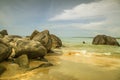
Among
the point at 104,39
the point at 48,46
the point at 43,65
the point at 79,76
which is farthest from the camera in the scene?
the point at 104,39

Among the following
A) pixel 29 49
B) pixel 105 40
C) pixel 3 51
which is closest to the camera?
pixel 3 51

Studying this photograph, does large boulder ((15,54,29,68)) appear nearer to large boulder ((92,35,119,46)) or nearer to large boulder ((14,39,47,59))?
large boulder ((14,39,47,59))

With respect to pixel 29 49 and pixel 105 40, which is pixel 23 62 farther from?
pixel 105 40

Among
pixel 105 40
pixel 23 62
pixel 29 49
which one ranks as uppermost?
pixel 29 49

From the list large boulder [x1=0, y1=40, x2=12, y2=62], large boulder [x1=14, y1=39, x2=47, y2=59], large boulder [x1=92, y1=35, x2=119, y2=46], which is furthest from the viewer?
large boulder [x1=92, y1=35, x2=119, y2=46]

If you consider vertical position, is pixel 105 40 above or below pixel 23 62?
above

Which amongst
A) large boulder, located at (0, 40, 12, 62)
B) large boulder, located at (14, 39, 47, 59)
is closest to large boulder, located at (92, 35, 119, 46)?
large boulder, located at (14, 39, 47, 59)

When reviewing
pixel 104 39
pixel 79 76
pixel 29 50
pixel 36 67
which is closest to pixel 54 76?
pixel 79 76

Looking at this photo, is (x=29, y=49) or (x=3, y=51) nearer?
(x=3, y=51)

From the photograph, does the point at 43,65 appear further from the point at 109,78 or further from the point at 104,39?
the point at 104,39

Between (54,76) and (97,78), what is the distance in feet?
3.74

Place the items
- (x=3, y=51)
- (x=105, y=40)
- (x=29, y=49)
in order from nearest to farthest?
(x=3, y=51)
(x=29, y=49)
(x=105, y=40)

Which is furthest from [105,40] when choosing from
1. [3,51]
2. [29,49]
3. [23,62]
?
[3,51]

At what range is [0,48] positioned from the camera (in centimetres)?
495
